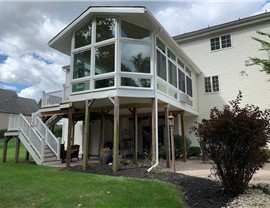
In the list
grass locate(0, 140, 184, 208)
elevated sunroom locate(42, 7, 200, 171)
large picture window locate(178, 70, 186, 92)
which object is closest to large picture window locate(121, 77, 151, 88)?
elevated sunroom locate(42, 7, 200, 171)

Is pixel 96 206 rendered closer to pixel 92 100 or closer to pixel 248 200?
pixel 248 200

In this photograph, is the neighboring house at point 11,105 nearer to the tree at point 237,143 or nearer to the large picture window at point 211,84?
the large picture window at point 211,84

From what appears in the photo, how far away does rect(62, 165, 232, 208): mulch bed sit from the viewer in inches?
209

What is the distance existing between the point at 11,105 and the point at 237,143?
146 feet

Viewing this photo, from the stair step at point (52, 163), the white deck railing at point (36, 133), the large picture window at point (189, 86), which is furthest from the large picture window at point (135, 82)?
the large picture window at point (189, 86)

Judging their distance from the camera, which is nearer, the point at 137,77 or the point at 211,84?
the point at 137,77

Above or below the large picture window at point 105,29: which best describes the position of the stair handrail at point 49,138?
below

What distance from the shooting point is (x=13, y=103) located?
43.2m

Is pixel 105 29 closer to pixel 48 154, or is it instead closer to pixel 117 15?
pixel 117 15

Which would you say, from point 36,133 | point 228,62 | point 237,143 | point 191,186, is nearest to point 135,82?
point 191,186

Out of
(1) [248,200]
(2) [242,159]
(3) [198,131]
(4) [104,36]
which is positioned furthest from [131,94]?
(1) [248,200]

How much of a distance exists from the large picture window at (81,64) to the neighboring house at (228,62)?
389 inches

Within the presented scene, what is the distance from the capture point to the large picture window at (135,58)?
9.60m

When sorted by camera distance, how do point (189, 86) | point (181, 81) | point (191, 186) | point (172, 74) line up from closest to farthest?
point (191, 186)
point (172, 74)
point (181, 81)
point (189, 86)
